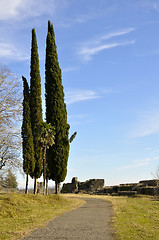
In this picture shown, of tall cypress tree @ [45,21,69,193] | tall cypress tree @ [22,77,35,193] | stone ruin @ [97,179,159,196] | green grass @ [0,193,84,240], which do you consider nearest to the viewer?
green grass @ [0,193,84,240]

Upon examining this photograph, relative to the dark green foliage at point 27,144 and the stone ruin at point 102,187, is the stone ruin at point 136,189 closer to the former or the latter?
the stone ruin at point 102,187

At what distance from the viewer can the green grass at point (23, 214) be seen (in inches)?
443

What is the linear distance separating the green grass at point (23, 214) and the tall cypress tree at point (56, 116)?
5.00 metres

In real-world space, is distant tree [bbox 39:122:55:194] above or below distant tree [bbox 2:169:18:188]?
above

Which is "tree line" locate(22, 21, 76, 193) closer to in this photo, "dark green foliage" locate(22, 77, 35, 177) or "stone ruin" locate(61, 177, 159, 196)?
"dark green foliage" locate(22, 77, 35, 177)

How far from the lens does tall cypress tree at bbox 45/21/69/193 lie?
3238 cm

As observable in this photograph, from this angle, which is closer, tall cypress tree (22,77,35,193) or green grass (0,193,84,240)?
green grass (0,193,84,240)

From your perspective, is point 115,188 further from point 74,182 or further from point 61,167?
point 61,167

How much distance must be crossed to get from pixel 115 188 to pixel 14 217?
33.8 m

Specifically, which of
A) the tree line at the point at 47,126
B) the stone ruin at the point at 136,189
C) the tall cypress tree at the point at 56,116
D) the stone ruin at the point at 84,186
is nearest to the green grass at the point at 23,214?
the tall cypress tree at the point at 56,116

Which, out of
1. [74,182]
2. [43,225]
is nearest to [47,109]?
[43,225]

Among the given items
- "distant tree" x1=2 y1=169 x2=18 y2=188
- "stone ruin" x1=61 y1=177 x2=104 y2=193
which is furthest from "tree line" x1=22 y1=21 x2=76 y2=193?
"stone ruin" x1=61 y1=177 x2=104 y2=193

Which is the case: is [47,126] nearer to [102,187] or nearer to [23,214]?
[23,214]

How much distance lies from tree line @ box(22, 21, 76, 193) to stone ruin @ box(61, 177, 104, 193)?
19.3 meters
